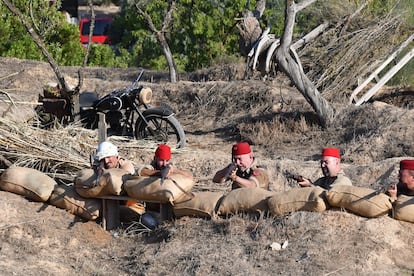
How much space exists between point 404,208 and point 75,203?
129 inches

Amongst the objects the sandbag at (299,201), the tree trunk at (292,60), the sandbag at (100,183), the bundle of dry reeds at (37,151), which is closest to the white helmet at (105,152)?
the sandbag at (100,183)

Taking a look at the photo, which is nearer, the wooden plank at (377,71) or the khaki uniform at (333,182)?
the khaki uniform at (333,182)

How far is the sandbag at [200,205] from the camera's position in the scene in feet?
25.4

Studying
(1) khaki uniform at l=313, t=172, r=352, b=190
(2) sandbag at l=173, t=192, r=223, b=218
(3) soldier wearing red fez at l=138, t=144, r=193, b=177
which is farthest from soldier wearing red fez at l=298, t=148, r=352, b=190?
(3) soldier wearing red fez at l=138, t=144, r=193, b=177

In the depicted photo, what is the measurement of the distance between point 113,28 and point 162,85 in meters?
20.4

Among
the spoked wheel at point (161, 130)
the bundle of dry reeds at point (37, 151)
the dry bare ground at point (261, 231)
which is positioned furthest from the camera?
the spoked wheel at point (161, 130)

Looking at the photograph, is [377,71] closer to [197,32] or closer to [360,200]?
[360,200]

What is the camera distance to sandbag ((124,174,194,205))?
7953 millimetres

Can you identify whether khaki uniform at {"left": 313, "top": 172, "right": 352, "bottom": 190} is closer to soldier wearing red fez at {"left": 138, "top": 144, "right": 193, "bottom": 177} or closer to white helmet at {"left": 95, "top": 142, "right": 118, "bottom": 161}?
soldier wearing red fez at {"left": 138, "top": 144, "right": 193, "bottom": 177}

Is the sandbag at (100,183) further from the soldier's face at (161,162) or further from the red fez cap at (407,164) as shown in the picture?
the red fez cap at (407,164)

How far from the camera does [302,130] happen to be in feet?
44.1

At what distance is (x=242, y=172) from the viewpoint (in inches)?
320

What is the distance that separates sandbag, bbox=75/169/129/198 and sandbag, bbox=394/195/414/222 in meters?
2.65

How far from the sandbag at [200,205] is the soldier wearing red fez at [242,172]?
218 millimetres
